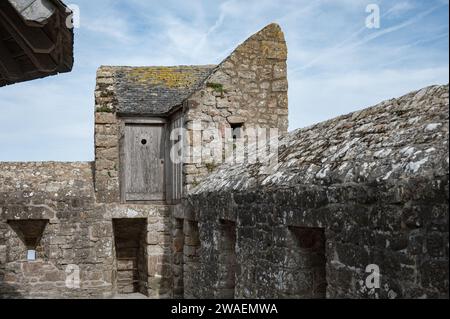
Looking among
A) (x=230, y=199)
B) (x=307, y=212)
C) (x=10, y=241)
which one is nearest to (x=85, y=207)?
(x=10, y=241)

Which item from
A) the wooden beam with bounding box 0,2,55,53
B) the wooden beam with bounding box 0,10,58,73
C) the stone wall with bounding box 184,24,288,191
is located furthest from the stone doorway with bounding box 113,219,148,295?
the wooden beam with bounding box 0,2,55,53

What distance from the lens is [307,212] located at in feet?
17.7

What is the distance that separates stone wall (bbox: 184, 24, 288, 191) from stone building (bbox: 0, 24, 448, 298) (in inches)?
1.1

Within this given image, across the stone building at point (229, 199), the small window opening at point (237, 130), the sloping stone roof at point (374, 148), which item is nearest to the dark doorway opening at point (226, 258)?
the stone building at point (229, 199)

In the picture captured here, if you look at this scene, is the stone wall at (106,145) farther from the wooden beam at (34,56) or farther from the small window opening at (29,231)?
the wooden beam at (34,56)

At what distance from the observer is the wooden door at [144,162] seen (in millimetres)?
12477

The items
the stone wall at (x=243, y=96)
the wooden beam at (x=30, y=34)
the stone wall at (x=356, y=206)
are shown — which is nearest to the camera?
the stone wall at (x=356, y=206)

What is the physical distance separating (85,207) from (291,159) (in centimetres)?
693

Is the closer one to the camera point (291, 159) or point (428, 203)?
point (428, 203)

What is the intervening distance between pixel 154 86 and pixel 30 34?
8.53 metres

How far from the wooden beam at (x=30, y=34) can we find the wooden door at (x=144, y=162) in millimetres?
7720
